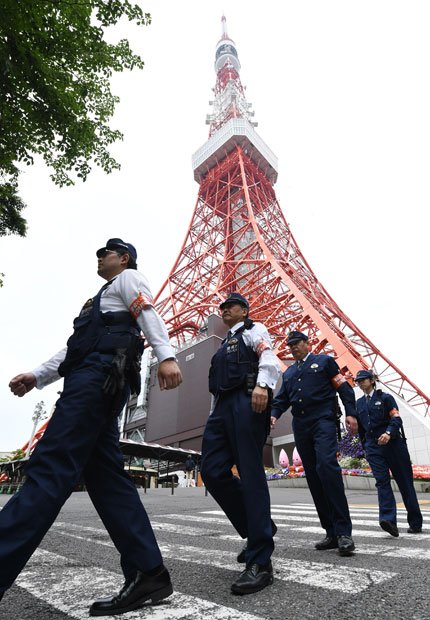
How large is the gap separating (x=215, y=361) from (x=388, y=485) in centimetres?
223

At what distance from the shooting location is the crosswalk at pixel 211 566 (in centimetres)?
156

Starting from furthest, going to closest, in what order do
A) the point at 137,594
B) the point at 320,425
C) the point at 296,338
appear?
the point at 296,338, the point at 320,425, the point at 137,594

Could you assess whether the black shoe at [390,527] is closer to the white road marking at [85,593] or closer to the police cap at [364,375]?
the police cap at [364,375]

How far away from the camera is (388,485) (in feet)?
12.1

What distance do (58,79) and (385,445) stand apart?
658 cm

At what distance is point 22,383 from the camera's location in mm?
2014

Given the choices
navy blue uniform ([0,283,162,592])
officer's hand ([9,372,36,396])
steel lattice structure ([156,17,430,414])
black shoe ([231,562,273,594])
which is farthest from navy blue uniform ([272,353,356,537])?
steel lattice structure ([156,17,430,414])

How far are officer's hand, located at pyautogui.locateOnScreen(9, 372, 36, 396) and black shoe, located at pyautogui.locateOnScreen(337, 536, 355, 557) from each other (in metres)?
2.00

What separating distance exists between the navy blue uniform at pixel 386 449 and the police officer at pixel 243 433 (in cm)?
190

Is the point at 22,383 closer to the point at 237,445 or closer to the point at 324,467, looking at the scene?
the point at 237,445

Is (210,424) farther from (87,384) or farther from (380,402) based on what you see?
(380,402)

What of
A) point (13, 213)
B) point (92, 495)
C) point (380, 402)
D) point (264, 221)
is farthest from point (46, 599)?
point (264, 221)

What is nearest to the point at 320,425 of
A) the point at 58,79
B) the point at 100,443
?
the point at 100,443

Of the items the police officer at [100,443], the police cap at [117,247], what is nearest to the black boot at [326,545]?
the police officer at [100,443]
